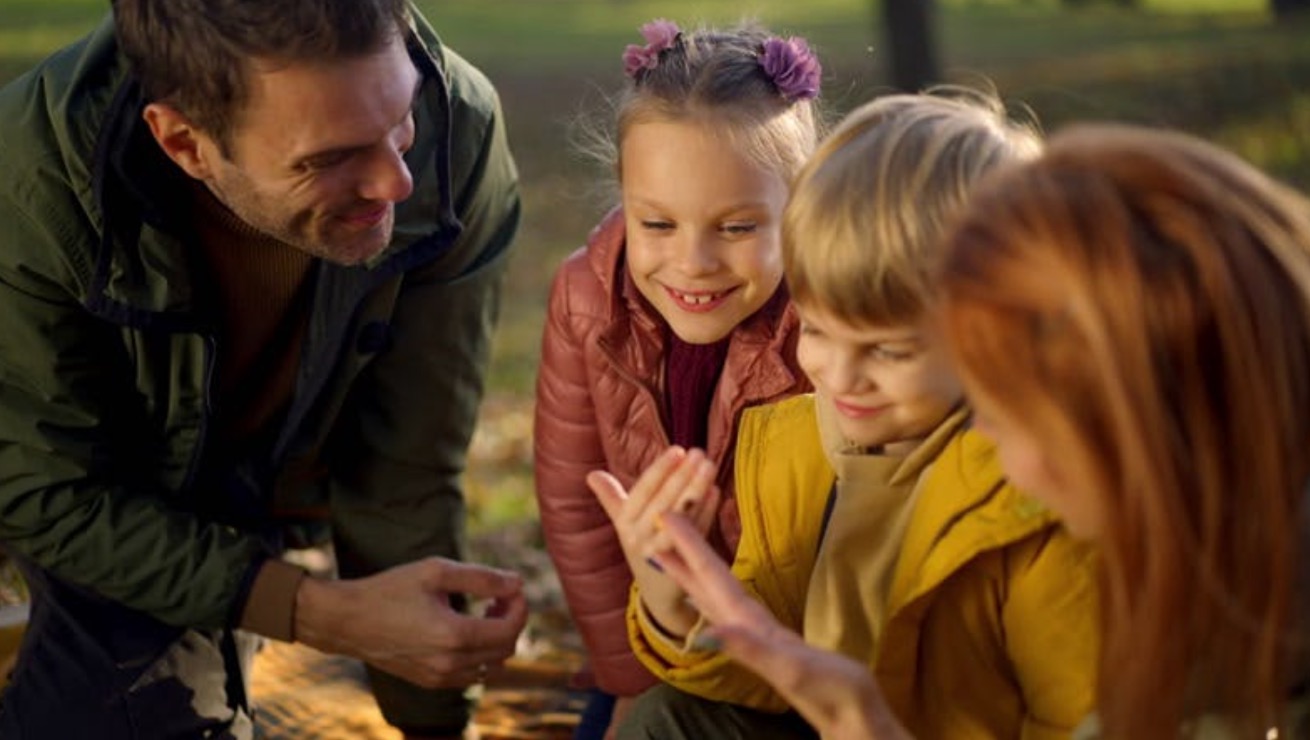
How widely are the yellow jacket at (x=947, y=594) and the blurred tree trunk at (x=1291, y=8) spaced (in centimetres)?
1260

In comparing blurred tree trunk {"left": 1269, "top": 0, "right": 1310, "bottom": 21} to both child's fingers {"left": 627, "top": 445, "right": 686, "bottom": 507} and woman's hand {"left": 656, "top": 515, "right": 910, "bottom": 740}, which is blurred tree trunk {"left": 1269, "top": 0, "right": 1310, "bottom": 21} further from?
woman's hand {"left": 656, "top": 515, "right": 910, "bottom": 740}

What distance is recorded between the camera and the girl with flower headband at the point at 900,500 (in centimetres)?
262

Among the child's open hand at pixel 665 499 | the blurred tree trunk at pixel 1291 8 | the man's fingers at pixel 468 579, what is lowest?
the blurred tree trunk at pixel 1291 8

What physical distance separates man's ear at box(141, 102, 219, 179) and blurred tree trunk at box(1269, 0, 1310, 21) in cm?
1244

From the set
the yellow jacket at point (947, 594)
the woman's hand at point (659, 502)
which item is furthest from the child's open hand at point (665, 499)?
the yellow jacket at point (947, 594)

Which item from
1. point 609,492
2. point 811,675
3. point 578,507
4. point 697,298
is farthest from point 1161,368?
point 578,507

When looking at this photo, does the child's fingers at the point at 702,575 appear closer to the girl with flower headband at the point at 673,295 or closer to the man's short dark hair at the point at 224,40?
the girl with flower headband at the point at 673,295

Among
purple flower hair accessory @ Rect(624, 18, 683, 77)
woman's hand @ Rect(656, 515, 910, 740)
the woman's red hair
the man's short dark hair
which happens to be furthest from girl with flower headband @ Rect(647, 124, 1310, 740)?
the man's short dark hair

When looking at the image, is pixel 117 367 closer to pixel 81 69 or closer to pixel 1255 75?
pixel 81 69

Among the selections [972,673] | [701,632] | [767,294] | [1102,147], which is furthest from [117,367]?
[1102,147]

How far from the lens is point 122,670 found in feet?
12.1

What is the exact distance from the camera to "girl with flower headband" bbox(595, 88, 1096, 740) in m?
2.62

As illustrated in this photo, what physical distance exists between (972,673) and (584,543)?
3.43 ft

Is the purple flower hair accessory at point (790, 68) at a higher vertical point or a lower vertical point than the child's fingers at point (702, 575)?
higher
